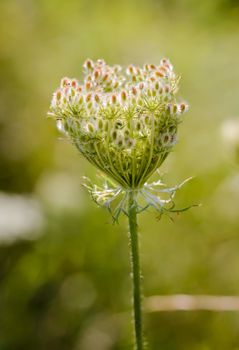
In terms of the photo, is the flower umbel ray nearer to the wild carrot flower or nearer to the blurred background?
the wild carrot flower

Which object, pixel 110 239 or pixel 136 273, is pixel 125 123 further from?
pixel 110 239

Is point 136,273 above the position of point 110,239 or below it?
below

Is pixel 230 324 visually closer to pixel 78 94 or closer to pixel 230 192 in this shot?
pixel 230 192

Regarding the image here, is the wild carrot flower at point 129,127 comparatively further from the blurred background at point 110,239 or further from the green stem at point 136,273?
the blurred background at point 110,239

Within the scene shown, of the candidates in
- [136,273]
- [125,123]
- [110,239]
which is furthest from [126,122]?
[110,239]

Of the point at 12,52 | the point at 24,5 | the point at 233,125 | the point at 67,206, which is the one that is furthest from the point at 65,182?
the point at 24,5

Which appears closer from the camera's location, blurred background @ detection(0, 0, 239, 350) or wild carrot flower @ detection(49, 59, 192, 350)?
wild carrot flower @ detection(49, 59, 192, 350)

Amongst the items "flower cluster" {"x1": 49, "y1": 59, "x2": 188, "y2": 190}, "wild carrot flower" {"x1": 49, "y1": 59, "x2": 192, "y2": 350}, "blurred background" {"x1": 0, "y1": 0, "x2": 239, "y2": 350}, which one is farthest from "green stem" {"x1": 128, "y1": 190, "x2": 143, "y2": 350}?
"blurred background" {"x1": 0, "y1": 0, "x2": 239, "y2": 350}
